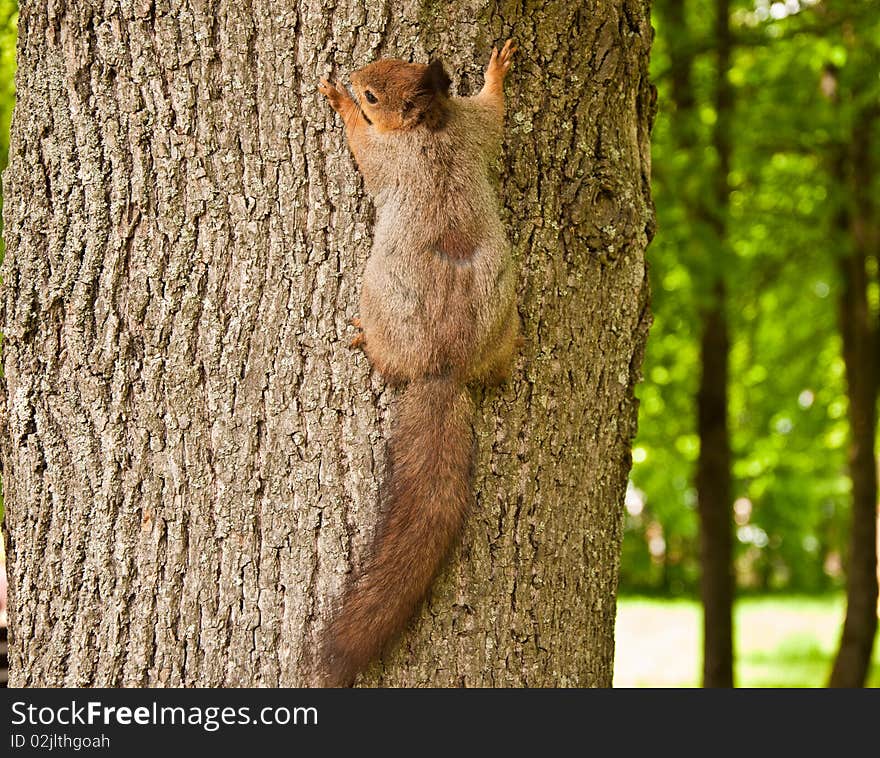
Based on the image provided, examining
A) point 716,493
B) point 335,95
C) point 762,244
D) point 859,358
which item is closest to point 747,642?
point 859,358

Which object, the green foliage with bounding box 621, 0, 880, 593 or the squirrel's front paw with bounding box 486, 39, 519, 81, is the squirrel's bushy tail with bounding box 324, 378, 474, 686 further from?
the green foliage with bounding box 621, 0, 880, 593

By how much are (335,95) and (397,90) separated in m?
0.16

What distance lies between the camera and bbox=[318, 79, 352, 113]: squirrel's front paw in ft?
7.37

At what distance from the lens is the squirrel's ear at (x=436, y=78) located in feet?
7.25

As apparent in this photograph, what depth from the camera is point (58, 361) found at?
231cm

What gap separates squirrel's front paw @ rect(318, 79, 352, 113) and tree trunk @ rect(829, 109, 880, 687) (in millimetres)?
7055

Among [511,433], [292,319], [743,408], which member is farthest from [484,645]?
[743,408]

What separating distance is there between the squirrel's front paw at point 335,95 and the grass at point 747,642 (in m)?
6.99

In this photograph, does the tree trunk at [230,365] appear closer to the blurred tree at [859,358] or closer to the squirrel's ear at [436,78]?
the squirrel's ear at [436,78]

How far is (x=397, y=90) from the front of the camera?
7.23 feet

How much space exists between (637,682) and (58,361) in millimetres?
8609

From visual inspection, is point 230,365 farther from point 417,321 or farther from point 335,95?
point 335,95

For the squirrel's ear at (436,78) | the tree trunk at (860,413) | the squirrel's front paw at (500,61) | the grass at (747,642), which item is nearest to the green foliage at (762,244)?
the tree trunk at (860,413)

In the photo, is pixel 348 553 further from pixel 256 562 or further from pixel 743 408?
pixel 743 408
